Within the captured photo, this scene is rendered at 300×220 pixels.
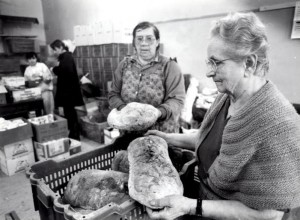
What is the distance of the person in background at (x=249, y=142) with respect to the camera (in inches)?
28.9

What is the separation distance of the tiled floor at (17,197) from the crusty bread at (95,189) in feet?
4.29

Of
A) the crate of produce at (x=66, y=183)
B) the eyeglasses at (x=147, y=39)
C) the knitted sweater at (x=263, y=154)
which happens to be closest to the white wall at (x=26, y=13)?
the eyeglasses at (x=147, y=39)

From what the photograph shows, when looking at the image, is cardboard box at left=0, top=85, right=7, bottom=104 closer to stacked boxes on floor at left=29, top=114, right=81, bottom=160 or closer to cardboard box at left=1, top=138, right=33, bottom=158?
stacked boxes on floor at left=29, top=114, right=81, bottom=160

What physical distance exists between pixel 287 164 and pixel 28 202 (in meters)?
2.37

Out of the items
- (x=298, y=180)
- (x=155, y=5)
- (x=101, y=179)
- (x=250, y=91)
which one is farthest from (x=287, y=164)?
(x=155, y=5)

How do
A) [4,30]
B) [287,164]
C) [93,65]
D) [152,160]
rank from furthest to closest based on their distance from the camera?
[4,30] → [93,65] → [152,160] → [287,164]

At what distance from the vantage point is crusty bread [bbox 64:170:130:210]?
40.1 inches

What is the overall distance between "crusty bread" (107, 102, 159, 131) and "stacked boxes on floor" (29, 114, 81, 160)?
193 centimetres

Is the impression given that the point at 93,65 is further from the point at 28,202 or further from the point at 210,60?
the point at 210,60

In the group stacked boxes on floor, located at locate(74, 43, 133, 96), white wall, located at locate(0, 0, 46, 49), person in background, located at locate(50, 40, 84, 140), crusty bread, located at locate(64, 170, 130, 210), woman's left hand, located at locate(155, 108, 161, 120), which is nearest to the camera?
crusty bread, located at locate(64, 170, 130, 210)

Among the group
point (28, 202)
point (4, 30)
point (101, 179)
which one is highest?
point (4, 30)

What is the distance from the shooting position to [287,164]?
72 cm

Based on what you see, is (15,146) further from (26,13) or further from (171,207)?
(26,13)

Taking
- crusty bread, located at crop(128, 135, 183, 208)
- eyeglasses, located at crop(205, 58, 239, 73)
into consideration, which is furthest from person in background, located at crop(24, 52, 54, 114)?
eyeglasses, located at crop(205, 58, 239, 73)
